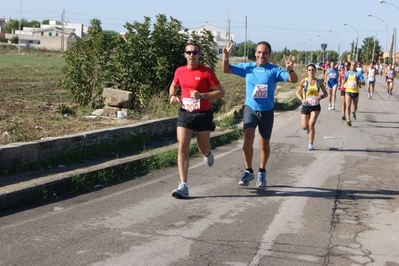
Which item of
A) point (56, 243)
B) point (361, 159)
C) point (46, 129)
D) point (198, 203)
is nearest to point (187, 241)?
A: point (56, 243)

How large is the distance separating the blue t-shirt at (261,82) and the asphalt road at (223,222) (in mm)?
1220

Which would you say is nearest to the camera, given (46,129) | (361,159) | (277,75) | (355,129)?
(277,75)

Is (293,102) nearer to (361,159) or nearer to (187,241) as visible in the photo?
(361,159)

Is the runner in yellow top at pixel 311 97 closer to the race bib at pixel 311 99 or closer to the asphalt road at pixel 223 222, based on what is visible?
the race bib at pixel 311 99

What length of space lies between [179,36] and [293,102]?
9144 millimetres

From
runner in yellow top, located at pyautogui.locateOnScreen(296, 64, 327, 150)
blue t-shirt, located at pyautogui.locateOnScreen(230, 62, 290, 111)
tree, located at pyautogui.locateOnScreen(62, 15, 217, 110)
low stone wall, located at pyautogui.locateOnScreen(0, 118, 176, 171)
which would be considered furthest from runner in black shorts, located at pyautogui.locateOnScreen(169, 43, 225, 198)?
tree, located at pyautogui.locateOnScreen(62, 15, 217, 110)

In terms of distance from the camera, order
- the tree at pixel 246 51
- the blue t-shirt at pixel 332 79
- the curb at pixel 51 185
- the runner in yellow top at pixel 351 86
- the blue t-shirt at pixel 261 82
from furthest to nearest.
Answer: the tree at pixel 246 51 < the blue t-shirt at pixel 332 79 < the runner in yellow top at pixel 351 86 < the blue t-shirt at pixel 261 82 < the curb at pixel 51 185

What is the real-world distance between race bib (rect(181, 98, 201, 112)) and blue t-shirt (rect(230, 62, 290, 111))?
0.92 metres

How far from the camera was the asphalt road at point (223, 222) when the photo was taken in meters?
5.86

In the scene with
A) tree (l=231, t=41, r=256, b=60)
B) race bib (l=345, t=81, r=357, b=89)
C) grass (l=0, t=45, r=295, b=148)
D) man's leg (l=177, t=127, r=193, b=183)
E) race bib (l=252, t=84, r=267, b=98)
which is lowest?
grass (l=0, t=45, r=295, b=148)

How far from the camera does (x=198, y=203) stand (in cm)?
805

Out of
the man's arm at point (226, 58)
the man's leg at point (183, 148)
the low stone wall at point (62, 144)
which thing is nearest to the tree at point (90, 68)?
the low stone wall at point (62, 144)

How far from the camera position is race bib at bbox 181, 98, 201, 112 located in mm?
8258

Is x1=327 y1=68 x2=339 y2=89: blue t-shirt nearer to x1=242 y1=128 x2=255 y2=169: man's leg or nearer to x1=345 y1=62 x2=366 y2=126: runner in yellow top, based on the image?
x1=345 y1=62 x2=366 y2=126: runner in yellow top
